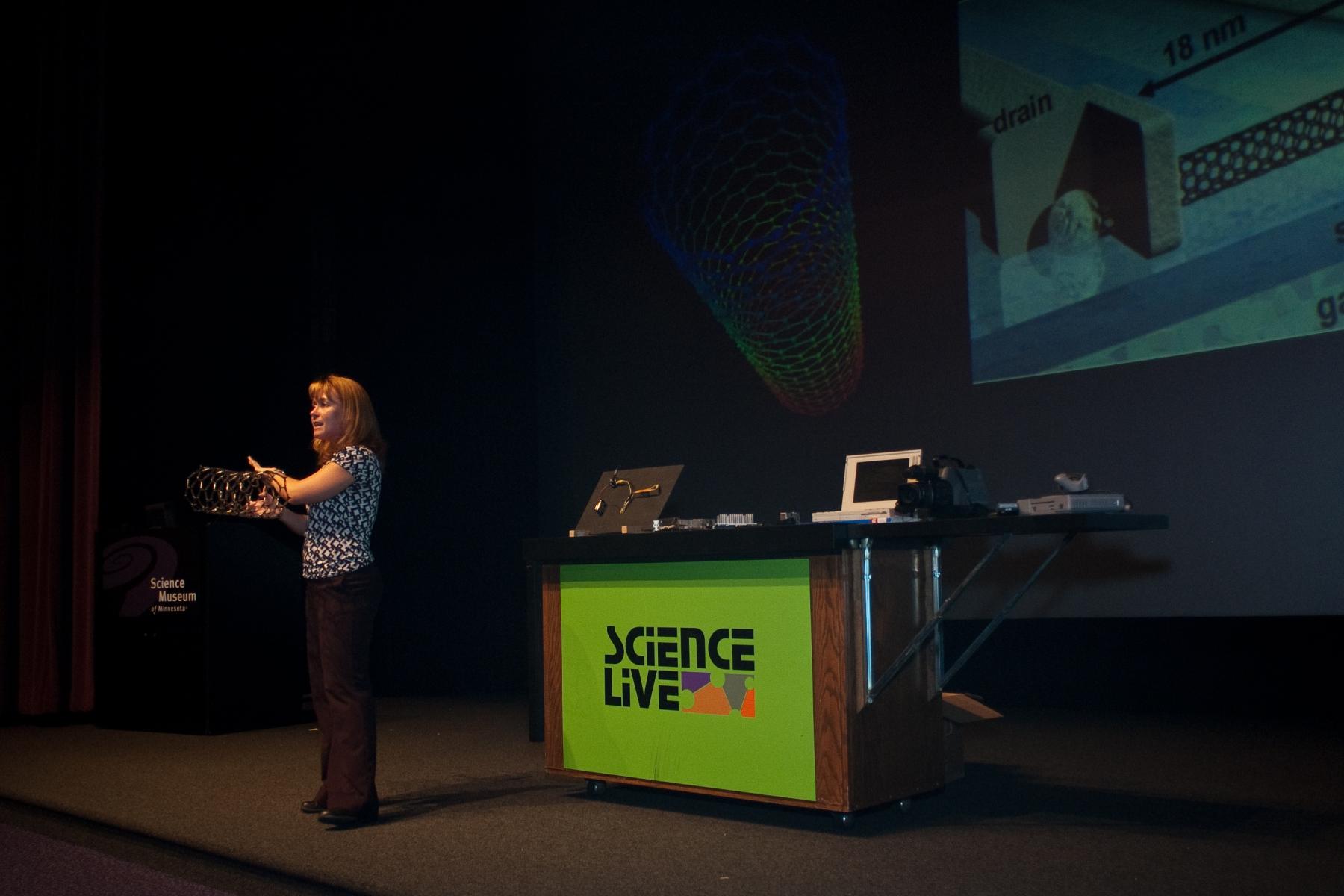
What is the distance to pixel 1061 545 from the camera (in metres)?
3.06

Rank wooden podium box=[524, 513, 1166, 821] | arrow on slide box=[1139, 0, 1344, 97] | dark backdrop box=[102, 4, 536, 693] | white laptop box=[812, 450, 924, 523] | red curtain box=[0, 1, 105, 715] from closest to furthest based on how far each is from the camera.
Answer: wooden podium box=[524, 513, 1166, 821]
white laptop box=[812, 450, 924, 523]
arrow on slide box=[1139, 0, 1344, 97]
red curtain box=[0, 1, 105, 715]
dark backdrop box=[102, 4, 536, 693]

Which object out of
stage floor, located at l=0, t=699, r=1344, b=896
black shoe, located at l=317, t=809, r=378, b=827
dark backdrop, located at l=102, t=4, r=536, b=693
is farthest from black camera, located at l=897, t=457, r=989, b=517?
dark backdrop, located at l=102, t=4, r=536, b=693

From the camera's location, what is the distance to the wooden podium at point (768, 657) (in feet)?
10.1

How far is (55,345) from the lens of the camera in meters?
5.95

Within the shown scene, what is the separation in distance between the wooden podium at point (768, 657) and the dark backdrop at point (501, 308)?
2153 mm

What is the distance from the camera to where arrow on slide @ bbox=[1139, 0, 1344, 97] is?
445cm

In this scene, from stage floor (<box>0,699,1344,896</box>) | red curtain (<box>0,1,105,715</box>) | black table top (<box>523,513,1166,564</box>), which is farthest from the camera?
red curtain (<box>0,1,105,715</box>)

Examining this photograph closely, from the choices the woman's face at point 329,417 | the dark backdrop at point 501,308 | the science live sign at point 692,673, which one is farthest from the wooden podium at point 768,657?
the dark backdrop at point 501,308

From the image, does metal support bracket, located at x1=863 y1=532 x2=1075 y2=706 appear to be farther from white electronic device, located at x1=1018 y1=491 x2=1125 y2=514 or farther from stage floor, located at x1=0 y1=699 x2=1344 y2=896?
stage floor, located at x1=0 y1=699 x2=1344 y2=896

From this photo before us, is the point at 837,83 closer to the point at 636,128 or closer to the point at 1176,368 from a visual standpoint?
the point at 636,128

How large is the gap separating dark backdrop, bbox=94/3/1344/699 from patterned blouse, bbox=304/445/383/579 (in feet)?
9.99

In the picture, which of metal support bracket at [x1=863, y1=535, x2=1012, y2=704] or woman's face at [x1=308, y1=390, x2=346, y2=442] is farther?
woman's face at [x1=308, y1=390, x2=346, y2=442]

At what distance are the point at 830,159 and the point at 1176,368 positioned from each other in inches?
81.8

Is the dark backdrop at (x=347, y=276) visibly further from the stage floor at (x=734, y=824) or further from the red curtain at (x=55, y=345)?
the stage floor at (x=734, y=824)
